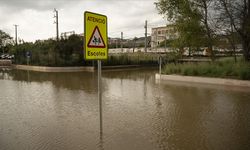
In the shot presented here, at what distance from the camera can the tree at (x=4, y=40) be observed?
200 feet

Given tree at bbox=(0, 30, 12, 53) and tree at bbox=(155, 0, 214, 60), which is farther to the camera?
tree at bbox=(0, 30, 12, 53)

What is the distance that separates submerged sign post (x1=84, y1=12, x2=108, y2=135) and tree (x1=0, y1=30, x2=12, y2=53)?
64207mm

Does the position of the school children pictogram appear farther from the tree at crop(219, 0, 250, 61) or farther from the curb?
the tree at crop(219, 0, 250, 61)

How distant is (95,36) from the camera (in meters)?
4.48

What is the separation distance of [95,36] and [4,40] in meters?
66.4

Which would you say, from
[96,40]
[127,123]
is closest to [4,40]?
[127,123]

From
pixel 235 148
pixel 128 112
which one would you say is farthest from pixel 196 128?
pixel 128 112

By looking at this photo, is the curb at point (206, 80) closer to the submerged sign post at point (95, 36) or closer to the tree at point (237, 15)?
the tree at point (237, 15)

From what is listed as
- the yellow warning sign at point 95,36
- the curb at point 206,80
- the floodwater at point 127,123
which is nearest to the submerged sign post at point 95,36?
the yellow warning sign at point 95,36

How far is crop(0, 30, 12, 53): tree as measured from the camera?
200ft

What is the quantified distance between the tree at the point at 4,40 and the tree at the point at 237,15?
58.1 meters

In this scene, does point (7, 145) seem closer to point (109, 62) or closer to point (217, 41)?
point (217, 41)

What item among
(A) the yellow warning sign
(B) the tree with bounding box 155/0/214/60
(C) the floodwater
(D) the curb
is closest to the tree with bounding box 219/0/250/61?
(B) the tree with bounding box 155/0/214/60

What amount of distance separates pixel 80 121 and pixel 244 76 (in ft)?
35.0
